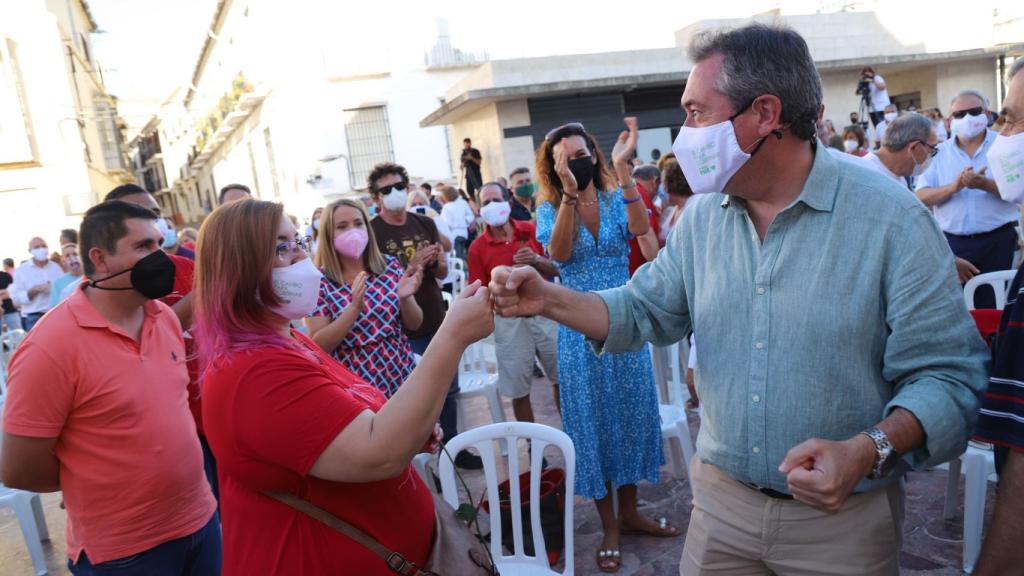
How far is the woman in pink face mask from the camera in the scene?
3439 mm

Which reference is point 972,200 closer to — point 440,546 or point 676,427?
point 676,427

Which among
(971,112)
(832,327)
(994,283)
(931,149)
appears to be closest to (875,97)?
(931,149)

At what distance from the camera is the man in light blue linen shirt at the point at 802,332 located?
145cm

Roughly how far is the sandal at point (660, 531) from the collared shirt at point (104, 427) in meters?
2.26

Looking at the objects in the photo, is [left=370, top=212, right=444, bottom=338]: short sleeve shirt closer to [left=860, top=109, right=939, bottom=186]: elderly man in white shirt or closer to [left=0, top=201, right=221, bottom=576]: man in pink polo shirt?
[left=0, top=201, right=221, bottom=576]: man in pink polo shirt

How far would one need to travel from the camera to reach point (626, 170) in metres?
3.48

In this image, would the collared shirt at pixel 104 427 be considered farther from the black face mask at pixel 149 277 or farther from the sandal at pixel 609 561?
the sandal at pixel 609 561

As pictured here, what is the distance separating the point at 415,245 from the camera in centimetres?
471

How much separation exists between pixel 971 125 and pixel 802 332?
400 centimetres

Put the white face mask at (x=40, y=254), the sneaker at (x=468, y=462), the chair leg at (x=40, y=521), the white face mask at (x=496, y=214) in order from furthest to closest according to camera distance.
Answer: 1. the white face mask at (x=40, y=254)
2. the sneaker at (x=468, y=462)
3. the white face mask at (x=496, y=214)
4. the chair leg at (x=40, y=521)

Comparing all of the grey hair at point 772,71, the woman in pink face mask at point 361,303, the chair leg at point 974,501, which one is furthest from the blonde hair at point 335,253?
the chair leg at point 974,501

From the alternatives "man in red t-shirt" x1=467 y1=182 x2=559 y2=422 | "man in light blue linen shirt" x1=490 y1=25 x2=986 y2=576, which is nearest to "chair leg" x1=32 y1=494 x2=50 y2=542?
"man in red t-shirt" x1=467 y1=182 x2=559 y2=422

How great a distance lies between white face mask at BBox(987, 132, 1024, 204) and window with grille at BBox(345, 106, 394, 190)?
19762 millimetres

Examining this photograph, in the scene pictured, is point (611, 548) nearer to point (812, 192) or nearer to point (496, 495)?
point (496, 495)
